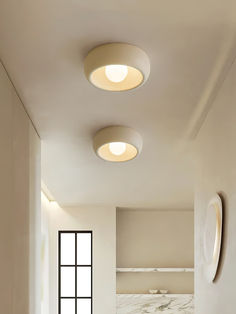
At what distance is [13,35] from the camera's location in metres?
2.30

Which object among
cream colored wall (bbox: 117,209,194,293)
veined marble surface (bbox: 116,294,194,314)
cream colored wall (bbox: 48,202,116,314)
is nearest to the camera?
cream colored wall (bbox: 48,202,116,314)

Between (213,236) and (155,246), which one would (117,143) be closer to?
(213,236)

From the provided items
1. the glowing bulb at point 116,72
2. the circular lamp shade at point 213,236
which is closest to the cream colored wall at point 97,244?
the circular lamp shade at point 213,236

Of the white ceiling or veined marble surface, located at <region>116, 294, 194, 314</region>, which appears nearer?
the white ceiling

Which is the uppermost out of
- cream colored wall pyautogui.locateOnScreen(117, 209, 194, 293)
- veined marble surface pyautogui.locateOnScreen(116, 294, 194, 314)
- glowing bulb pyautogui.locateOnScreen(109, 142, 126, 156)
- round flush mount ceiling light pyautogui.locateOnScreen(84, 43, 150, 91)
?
round flush mount ceiling light pyautogui.locateOnScreen(84, 43, 150, 91)

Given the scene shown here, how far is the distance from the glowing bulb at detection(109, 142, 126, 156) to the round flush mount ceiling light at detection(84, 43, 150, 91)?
3.92ft

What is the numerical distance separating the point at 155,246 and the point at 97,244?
747mm

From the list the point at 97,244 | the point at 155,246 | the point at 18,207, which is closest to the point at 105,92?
the point at 18,207

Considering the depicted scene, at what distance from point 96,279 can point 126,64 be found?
464cm

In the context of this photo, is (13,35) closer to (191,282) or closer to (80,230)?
(80,230)

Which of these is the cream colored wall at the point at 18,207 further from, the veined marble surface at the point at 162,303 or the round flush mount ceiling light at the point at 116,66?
the veined marble surface at the point at 162,303

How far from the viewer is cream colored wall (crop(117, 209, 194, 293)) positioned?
6.94 m

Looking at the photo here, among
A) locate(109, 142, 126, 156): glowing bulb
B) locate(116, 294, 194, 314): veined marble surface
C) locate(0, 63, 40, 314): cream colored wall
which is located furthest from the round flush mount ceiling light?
locate(116, 294, 194, 314): veined marble surface

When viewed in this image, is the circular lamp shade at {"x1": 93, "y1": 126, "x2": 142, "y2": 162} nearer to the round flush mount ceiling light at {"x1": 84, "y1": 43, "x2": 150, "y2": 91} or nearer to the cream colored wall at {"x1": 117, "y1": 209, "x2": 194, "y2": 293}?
the round flush mount ceiling light at {"x1": 84, "y1": 43, "x2": 150, "y2": 91}
